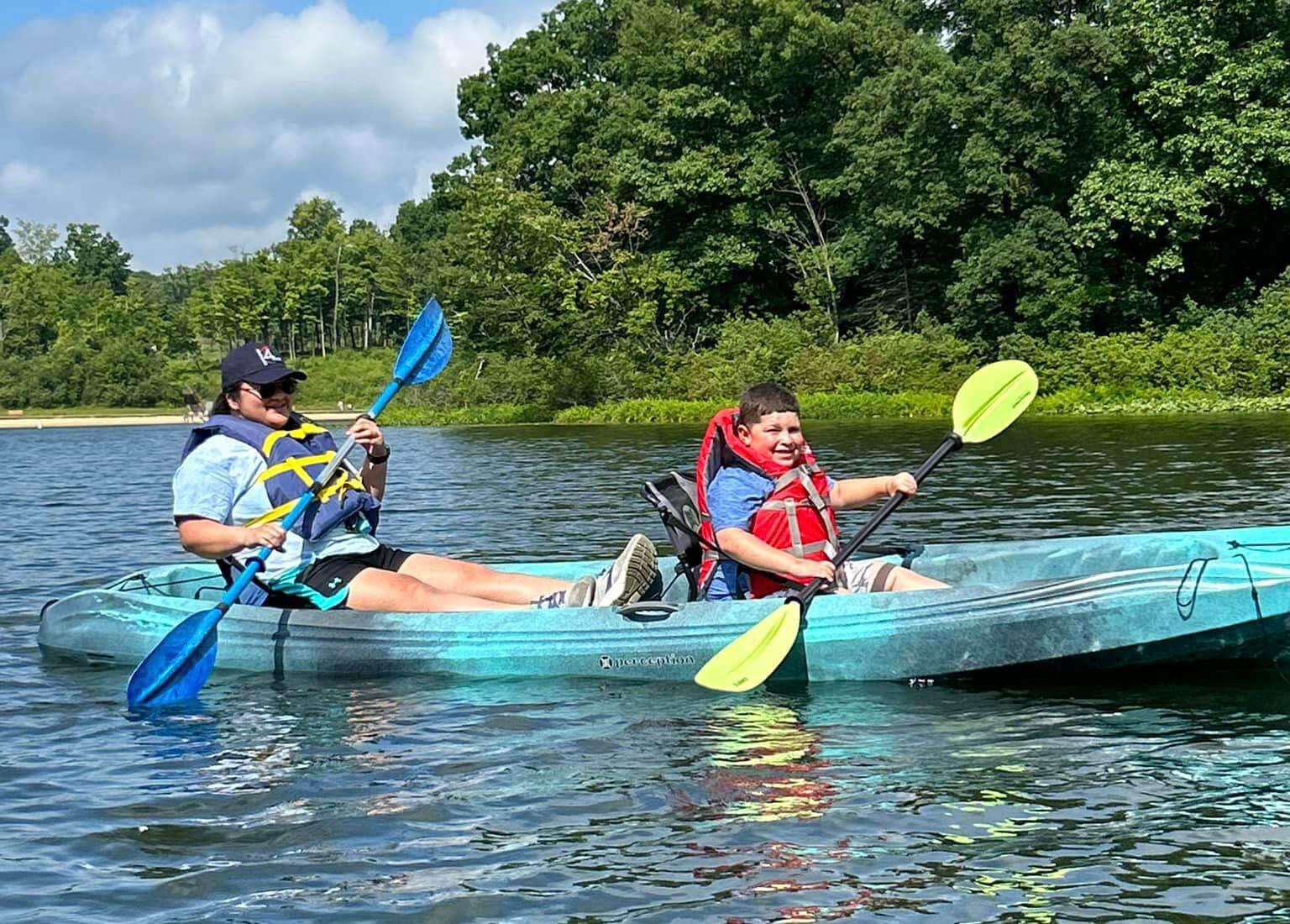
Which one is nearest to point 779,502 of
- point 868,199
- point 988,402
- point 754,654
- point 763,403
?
point 763,403

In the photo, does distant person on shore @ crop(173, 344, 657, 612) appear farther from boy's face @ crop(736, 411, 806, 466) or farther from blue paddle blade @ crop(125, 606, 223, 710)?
boy's face @ crop(736, 411, 806, 466)

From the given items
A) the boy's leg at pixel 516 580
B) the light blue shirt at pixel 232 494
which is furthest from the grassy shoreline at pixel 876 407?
the light blue shirt at pixel 232 494

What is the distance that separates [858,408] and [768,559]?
897 inches

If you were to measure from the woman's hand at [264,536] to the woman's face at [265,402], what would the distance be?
0.52 m

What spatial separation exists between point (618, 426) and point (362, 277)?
34.7 meters

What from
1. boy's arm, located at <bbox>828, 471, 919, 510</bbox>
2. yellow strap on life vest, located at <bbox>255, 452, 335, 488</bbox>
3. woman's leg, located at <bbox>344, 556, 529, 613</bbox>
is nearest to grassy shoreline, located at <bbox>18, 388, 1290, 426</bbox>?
boy's arm, located at <bbox>828, 471, 919, 510</bbox>

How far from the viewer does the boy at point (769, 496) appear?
573 cm

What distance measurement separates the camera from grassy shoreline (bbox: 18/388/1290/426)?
24.9 metres

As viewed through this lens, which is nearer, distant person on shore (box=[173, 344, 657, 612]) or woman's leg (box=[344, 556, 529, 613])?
distant person on shore (box=[173, 344, 657, 612])

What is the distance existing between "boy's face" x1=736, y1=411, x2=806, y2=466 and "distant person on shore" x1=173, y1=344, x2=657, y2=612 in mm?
719

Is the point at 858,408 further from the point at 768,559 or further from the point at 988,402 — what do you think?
the point at 768,559

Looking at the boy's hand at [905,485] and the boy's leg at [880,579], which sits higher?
the boy's hand at [905,485]

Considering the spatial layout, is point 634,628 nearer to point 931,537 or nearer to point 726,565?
point 726,565

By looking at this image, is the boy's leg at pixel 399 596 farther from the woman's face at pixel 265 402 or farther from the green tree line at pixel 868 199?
the green tree line at pixel 868 199
